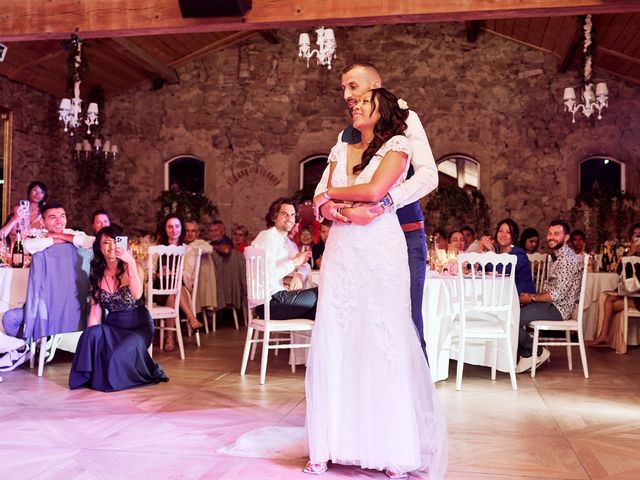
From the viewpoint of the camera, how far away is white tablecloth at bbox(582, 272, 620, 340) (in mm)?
6703

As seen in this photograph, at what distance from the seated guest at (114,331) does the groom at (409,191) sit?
7.16ft

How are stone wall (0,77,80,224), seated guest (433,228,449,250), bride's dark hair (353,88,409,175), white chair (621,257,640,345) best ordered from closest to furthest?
bride's dark hair (353,88,409,175) < white chair (621,257,640,345) < seated guest (433,228,449,250) < stone wall (0,77,80,224)

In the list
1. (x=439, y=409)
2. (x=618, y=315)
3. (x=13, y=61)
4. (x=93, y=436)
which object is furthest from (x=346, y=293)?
(x=13, y=61)

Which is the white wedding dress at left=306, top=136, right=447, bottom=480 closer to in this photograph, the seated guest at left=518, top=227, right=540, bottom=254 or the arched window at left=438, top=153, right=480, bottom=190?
the seated guest at left=518, top=227, right=540, bottom=254

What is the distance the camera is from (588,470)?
107 inches

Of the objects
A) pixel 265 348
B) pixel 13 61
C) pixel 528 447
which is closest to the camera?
pixel 528 447

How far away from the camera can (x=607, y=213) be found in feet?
32.9

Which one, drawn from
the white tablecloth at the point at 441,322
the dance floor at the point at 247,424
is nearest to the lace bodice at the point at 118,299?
the dance floor at the point at 247,424

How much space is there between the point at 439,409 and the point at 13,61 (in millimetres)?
8661

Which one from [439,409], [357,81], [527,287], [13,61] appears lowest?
[439,409]

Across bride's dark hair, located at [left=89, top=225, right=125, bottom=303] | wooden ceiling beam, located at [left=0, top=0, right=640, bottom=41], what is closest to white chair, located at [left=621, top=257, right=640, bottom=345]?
wooden ceiling beam, located at [left=0, top=0, right=640, bottom=41]

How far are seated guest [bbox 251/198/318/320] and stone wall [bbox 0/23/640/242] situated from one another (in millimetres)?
6074

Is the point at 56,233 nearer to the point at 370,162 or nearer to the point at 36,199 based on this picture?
the point at 36,199

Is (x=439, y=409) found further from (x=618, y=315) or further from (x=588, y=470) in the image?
(x=618, y=315)
